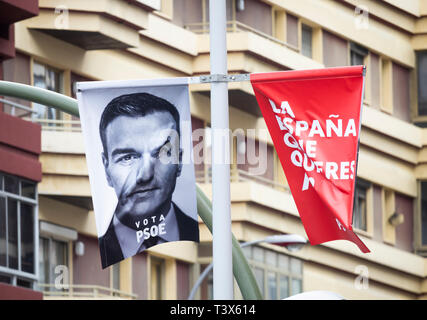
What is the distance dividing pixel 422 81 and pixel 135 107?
38.3 meters

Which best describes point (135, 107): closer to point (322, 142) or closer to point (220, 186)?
point (220, 186)

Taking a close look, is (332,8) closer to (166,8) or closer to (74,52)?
(166,8)

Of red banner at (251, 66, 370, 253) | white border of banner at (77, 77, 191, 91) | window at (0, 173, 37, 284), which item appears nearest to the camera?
red banner at (251, 66, 370, 253)

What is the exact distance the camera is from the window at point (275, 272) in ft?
137

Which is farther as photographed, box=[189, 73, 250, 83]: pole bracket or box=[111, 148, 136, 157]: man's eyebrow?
box=[111, 148, 136, 157]: man's eyebrow

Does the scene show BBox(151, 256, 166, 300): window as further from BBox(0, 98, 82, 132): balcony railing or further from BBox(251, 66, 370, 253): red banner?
BBox(251, 66, 370, 253): red banner

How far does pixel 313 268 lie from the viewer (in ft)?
147

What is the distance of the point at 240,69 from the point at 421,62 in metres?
13.8

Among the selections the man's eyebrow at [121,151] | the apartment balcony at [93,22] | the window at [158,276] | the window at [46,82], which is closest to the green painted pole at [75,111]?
the man's eyebrow at [121,151]

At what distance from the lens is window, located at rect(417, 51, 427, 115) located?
172 feet

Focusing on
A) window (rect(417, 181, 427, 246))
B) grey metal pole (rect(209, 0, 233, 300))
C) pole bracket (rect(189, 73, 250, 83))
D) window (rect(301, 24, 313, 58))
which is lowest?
grey metal pole (rect(209, 0, 233, 300))

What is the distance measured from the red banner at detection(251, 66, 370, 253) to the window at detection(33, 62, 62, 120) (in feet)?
65.9

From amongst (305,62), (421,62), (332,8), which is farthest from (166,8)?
(421,62)

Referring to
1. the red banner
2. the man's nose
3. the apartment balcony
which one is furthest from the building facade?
the red banner
